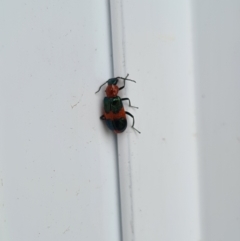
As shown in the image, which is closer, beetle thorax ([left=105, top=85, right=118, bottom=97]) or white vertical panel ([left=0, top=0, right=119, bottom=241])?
white vertical panel ([left=0, top=0, right=119, bottom=241])

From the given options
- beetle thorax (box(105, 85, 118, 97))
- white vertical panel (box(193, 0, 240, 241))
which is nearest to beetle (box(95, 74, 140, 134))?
beetle thorax (box(105, 85, 118, 97))

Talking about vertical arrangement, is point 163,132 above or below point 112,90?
below

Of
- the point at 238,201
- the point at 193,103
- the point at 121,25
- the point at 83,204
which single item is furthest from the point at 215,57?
the point at 83,204

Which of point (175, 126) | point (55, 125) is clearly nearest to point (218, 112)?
point (175, 126)

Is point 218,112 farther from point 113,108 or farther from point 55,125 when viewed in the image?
point 55,125

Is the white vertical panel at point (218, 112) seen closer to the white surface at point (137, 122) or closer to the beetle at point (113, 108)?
the white surface at point (137, 122)

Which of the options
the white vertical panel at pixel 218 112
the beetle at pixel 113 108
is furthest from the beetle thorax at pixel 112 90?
the white vertical panel at pixel 218 112

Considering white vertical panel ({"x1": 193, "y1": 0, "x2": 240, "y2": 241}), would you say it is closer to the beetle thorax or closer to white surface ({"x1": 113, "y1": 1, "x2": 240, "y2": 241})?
white surface ({"x1": 113, "y1": 1, "x2": 240, "y2": 241})
